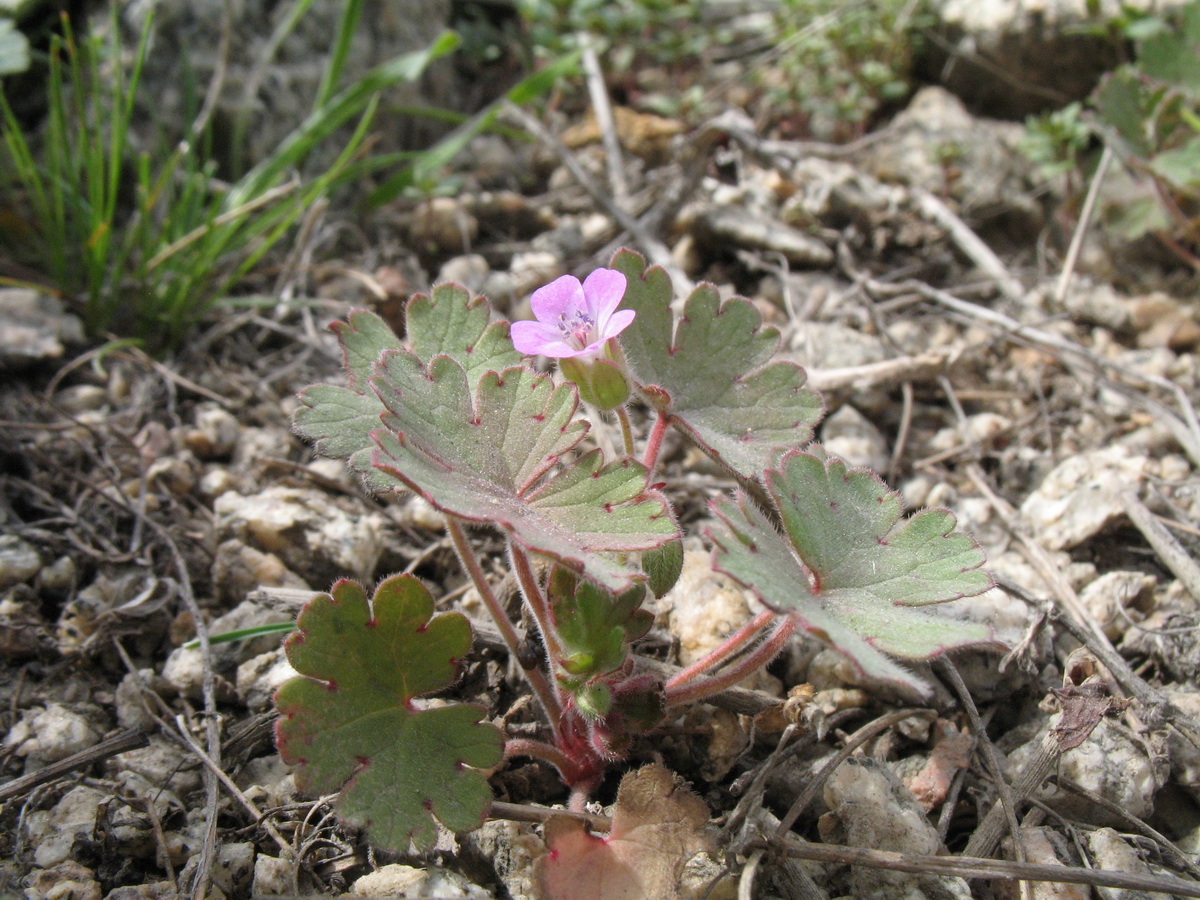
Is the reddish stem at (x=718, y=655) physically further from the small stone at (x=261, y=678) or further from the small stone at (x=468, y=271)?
the small stone at (x=468, y=271)

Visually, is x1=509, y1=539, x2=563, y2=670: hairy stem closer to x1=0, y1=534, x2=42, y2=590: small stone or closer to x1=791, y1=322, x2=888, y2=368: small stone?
x1=0, y1=534, x2=42, y2=590: small stone

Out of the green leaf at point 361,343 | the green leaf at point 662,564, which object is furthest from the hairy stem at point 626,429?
the green leaf at point 361,343

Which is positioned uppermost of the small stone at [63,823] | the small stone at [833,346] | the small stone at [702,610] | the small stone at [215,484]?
the small stone at [833,346]

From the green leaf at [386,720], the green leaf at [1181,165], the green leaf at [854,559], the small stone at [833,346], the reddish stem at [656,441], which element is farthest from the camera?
the green leaf at [1181,165]

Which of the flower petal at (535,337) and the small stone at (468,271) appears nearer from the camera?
the flower petal at (535,337)

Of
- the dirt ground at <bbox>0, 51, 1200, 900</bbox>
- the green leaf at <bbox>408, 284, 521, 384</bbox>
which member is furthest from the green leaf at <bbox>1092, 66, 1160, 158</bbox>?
the green leaf at <bbox>408, 284, 521, 384</bbox>

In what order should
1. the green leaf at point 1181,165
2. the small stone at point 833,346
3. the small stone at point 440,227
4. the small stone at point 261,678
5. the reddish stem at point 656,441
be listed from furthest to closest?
1. the small stone at point 440,227
2. the green leaf at point 1181,165
3. the small stone at point 833,346
4. the small stone at point 261,678
5. the reddish stem at point 656,441

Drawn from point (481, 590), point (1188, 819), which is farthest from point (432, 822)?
point (1188, 819)

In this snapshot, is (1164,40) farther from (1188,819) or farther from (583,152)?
(1188,819)
